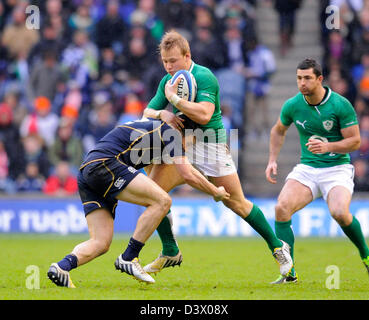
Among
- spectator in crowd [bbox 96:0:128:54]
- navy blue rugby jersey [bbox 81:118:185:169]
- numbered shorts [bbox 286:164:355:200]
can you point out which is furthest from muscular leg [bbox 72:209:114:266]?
spectator in crowd [bbox 96:0:128:54]

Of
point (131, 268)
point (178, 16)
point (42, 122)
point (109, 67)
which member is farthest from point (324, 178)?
point (178, 16)

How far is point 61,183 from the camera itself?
49.8 ft

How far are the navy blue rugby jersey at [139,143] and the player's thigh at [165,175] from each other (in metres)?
0.69

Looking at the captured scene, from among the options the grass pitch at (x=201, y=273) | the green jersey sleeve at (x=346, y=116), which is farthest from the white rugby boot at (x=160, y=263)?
→ the green jersey sleeve at (x=346, y=116)

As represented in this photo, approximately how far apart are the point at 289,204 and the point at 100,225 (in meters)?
2.15

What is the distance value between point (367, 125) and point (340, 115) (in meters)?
7.19

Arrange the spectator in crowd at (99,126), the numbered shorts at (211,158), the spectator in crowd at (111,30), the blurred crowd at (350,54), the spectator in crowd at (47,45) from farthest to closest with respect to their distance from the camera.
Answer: the spectator in crowd at (111,30) → the spectator in crowd at (47,45) → the blurred crowd at (350,54) → the spectator in crowd at (99,126) → the numbered shorts at (211,158)

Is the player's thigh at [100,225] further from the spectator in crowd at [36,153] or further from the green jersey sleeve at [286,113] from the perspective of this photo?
the spectator in crowd at [36,153]

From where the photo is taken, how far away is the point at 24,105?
16.6 meters

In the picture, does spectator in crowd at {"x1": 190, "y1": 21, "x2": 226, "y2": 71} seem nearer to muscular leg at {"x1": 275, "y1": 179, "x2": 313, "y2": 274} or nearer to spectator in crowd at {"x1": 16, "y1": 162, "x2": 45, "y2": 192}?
spectator in crowd at {"x1": 16, "y1": 162, "x2": 45, "y2": 192}

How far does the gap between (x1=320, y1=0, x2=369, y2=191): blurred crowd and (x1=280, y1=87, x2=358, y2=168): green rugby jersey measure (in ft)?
23.5

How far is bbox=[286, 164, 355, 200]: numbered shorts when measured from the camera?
8.44m

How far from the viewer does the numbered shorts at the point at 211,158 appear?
8273mm
